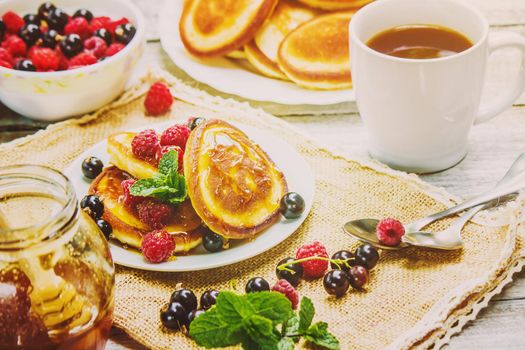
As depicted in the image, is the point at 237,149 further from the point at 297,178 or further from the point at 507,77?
the point at 507,77

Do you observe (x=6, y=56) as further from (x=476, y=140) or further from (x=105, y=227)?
(x=476, y=140)

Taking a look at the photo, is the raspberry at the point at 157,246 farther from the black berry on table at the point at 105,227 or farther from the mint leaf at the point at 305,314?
the mint leaf at the point at 305,314

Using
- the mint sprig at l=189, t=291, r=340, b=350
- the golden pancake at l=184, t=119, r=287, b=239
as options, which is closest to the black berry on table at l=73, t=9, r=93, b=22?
the golden pancake at l=184, t=119, r=287, b=239

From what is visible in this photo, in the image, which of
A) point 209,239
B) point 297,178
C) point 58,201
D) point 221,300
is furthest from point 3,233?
point 297,178

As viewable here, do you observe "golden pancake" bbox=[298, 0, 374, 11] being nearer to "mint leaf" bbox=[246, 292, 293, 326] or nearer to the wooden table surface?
the wooden table surface

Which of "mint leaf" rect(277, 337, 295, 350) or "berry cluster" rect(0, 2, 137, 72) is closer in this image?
"mint leaf" rect(277, 337, 295, 350)

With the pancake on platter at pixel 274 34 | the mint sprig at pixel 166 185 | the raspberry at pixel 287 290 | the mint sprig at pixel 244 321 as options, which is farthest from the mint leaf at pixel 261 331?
the pancake on platter at pixel 274 34
